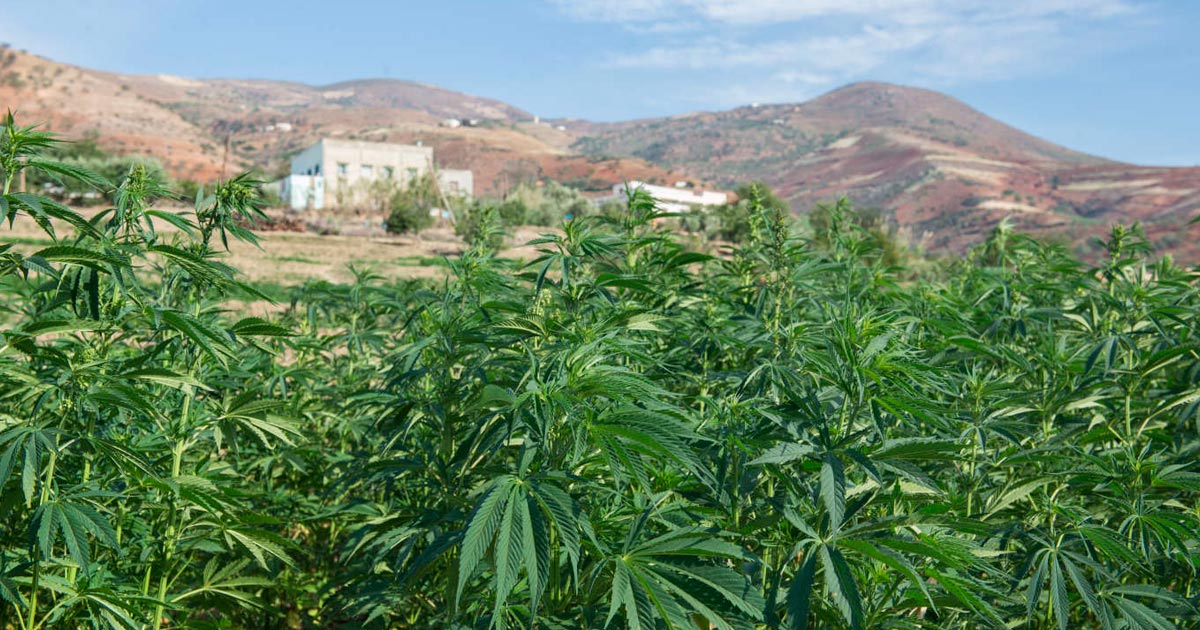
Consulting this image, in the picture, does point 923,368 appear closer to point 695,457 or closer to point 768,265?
point 695,457

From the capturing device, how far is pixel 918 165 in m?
93.8

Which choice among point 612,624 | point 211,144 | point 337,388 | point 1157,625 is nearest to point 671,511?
point 612,624

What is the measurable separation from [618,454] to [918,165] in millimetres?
101375

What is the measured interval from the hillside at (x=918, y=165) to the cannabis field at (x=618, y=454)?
2275 centimetres

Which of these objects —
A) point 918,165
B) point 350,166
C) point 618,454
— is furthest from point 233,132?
point 618,454

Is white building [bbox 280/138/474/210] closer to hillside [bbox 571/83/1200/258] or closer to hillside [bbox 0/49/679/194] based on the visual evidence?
hillside [bbox 0/49/679/194]

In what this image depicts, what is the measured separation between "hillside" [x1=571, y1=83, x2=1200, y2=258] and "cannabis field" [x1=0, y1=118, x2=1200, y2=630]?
22.8 metres

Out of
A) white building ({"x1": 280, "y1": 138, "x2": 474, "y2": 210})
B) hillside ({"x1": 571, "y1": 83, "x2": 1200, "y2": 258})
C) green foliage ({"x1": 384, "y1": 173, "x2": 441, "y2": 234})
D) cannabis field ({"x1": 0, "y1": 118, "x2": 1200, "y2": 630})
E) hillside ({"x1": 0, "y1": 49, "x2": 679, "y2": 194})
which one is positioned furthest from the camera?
hillside ({"x1": 571, "y1": 83, "x2": 1200, "y2": 258})

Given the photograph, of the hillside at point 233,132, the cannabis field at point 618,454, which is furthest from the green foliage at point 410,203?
the cannabis field at point 618,454

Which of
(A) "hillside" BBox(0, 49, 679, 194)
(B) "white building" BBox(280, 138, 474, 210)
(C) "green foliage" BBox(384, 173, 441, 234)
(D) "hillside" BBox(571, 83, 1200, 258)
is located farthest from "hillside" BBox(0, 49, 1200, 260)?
(C) "green foliage" BBox(384, 173, 441, 234)

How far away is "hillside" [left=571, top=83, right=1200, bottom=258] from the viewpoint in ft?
218

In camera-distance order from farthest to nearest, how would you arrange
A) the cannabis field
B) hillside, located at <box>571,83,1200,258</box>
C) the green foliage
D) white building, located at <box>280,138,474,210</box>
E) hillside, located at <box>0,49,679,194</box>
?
hillside, located at <box>571,83,1200,258</box> → hillside, located at <box>0,49,679,194</box> → white building, located at <box>280,138,474,210</box> → the green foliage → the cannabis field

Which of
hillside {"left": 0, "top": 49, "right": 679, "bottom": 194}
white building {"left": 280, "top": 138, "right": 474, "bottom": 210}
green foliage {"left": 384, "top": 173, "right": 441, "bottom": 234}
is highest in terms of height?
hillside {"left": 0, "top": 49, "right": 679, "bottom": 194}

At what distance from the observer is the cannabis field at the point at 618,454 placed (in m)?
1.55
